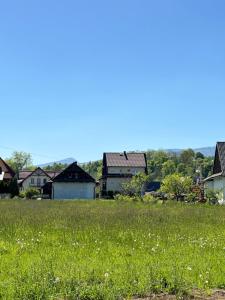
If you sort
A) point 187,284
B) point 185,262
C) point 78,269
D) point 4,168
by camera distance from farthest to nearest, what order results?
point 4,168
point 185,262
point 78,269
point 187,284

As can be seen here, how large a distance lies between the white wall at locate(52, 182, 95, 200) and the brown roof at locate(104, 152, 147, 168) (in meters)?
15.2

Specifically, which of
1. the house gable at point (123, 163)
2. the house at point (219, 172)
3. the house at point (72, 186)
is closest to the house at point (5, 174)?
the house at point (72, 186)

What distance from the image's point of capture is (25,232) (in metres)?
16.1

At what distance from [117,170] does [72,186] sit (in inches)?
672

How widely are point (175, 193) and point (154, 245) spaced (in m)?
53.3

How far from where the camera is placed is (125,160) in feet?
335

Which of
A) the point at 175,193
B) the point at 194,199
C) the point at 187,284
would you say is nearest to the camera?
the point at 187,284

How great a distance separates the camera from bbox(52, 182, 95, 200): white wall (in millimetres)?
85438

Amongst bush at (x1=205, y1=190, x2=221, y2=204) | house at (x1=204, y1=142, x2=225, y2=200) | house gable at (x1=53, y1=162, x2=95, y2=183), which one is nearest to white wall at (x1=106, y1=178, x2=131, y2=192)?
house gable at (x1=53, y1=162, x2=95, y2=183)

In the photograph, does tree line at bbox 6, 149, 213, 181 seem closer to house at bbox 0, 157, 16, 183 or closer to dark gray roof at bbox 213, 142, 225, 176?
house at bbox 0, 157, 16, 183

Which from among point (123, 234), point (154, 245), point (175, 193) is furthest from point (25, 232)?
point (175, 193)

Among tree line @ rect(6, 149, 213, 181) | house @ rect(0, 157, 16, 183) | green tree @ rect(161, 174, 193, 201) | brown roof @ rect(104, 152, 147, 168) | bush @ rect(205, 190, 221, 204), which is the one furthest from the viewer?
tree line @ rect(6, 149, 213, 181)

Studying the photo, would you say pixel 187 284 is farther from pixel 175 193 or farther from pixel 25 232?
pixel 175 193

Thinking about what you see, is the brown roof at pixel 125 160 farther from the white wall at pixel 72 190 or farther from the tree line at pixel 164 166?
the tree line at pixel 164 166
